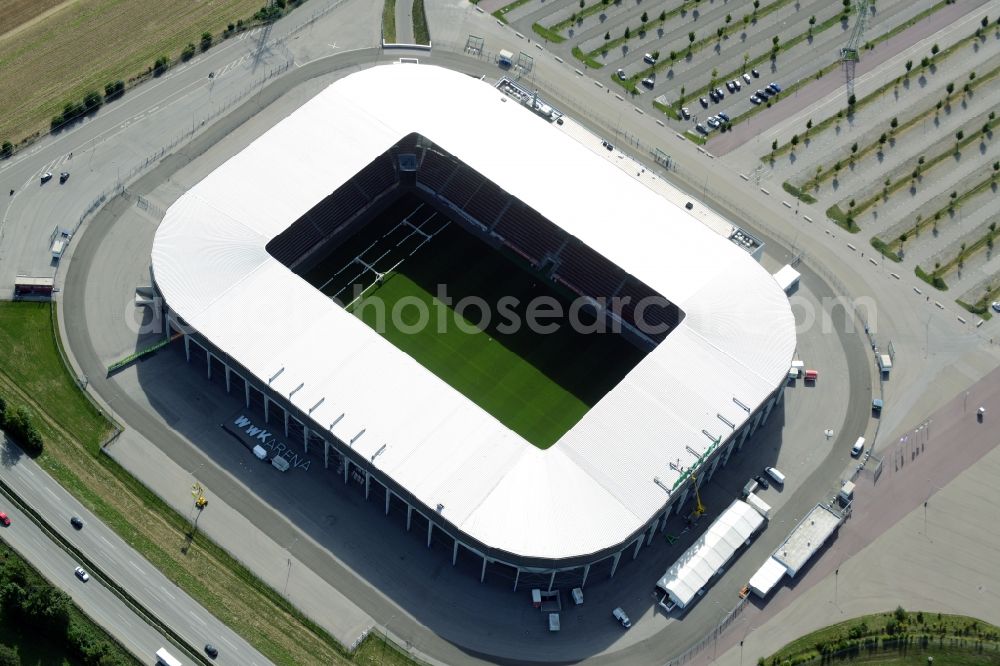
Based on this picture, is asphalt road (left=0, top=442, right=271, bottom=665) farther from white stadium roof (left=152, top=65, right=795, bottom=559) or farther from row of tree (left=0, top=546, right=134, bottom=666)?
white stadium roof (left=152, top=65, right=795, bottom=559)

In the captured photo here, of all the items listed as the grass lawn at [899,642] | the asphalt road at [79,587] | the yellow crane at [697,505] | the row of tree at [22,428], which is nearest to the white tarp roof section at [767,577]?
the grass lawn at [899,642]

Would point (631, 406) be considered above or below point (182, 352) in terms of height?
above

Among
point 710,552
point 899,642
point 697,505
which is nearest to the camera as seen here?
point 899,642

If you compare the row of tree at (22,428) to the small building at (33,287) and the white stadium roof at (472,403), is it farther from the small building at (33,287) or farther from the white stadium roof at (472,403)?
the white stadium roof at (472,403)

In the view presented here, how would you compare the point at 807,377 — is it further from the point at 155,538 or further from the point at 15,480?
the point at 15,480

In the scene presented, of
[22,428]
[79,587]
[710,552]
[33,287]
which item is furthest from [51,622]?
[710,552]

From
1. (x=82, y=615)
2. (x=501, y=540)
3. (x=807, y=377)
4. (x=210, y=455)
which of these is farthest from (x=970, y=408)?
(x=82, y=615)

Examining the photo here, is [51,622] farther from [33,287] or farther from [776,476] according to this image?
[776,476]
